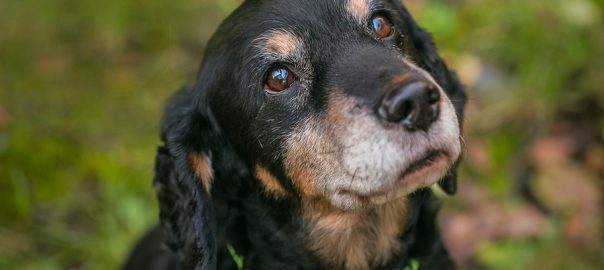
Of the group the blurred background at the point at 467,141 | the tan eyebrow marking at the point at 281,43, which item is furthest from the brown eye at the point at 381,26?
the blurred background at the point at 467,141

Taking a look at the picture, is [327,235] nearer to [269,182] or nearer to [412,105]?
[269,182]

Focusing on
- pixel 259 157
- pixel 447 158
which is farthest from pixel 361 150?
pixel 259 157

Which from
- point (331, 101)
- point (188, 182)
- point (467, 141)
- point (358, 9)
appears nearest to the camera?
point (331, 101)

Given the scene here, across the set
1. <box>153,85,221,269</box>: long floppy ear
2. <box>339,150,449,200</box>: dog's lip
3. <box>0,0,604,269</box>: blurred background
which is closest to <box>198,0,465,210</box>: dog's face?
<box>339,150,449,200</box>: dog's lip

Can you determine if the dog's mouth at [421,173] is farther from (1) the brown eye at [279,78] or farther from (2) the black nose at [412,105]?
(1) the brown eye at [279,78]

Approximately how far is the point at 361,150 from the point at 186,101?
1132 millimetres

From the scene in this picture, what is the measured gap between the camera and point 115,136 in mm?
6609

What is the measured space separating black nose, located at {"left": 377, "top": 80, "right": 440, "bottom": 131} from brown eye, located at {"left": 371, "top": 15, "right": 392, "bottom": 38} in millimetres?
646

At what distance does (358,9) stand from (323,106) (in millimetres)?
509

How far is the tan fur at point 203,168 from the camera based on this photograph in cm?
377

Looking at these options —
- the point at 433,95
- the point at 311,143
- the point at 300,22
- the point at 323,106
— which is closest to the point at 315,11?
the point at 300,22

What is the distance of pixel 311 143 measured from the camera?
3.43 meters

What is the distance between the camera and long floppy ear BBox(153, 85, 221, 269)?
12.2ft

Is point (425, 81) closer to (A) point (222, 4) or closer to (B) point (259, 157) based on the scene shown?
(B) point (259, 157)
